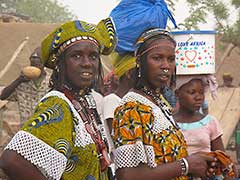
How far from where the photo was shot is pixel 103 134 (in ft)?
9.39

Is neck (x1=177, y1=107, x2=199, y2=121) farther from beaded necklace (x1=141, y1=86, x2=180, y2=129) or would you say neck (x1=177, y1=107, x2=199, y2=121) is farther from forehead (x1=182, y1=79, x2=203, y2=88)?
beaded necklace (x1=141, y1=86, x2=180, y2=129)

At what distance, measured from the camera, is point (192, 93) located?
393cm

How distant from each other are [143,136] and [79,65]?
1.40ft

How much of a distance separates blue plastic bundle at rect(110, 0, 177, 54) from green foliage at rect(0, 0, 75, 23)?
4149 cm

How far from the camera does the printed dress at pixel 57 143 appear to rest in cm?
248

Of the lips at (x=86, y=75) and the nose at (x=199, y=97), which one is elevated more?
the lips at (x=86, y=75)

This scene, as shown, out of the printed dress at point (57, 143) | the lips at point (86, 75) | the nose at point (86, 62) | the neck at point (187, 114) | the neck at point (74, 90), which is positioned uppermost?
the nose at point (86, 62)

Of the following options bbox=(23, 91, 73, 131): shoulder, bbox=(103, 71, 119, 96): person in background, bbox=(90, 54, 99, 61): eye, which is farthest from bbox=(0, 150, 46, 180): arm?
bbox=(103, 71, 119, 96): person in background

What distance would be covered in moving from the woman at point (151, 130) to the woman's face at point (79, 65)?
0.23 metres

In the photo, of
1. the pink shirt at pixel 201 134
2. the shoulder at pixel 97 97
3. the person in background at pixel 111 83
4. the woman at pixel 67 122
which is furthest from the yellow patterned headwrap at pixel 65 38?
the person in background at pixel 111 83

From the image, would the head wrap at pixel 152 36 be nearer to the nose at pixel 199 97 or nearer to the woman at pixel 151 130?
the woman at pixel 151 130

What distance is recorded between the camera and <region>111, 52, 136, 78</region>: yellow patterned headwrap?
11.9 ft

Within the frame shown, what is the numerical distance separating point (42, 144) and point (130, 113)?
0.48 meters

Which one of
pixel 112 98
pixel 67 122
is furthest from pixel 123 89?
pixel 67 122
